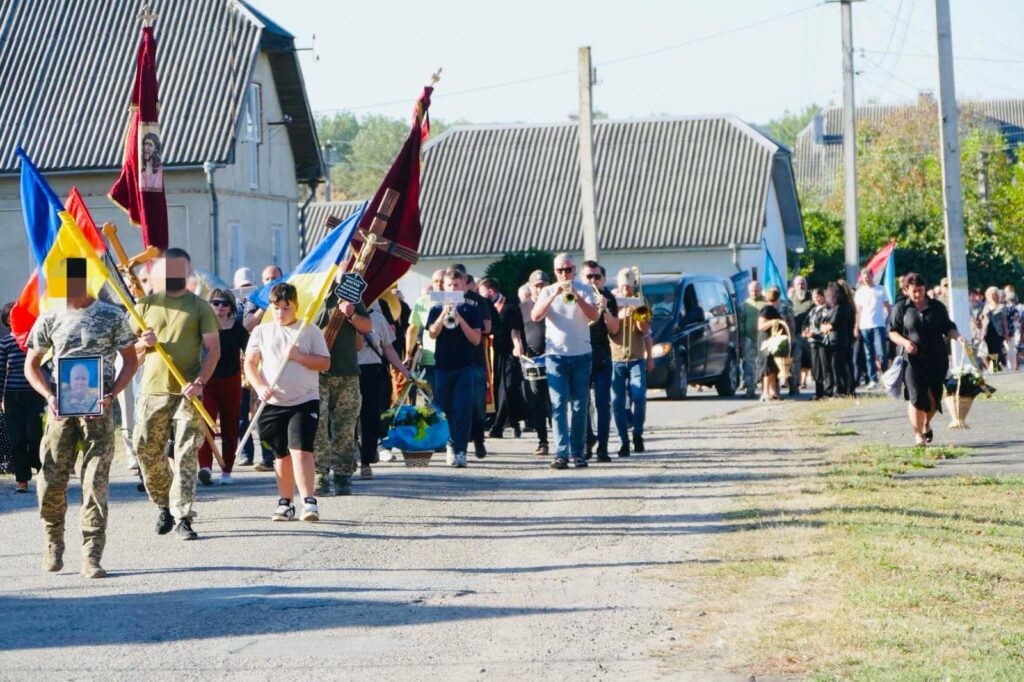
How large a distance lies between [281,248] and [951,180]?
2066 centimetres

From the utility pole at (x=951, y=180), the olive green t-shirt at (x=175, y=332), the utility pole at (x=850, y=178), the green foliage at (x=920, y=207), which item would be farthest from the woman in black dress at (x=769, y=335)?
the green foliage at (x=920, y=207)

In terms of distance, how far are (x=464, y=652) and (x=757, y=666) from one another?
4.31ft

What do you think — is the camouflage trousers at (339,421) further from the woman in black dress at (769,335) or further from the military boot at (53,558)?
the woman in black dress at (769,335)

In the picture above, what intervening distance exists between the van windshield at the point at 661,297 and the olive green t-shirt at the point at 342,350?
1184cm

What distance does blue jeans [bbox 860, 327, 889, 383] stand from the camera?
2528 centimetres

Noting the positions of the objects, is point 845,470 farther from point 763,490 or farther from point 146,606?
point 146,606

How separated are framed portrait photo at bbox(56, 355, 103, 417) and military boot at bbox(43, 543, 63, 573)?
2.76 feet

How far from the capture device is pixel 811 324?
81.5 ft

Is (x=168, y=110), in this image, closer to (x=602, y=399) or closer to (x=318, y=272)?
(x=602, y=399)

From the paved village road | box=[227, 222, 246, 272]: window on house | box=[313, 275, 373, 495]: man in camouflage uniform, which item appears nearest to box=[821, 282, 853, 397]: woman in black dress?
the paved village road

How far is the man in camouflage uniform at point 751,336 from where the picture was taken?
25.6 metres

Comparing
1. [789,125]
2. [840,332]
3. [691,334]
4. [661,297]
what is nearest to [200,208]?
[661,297]

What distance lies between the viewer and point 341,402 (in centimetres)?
1333

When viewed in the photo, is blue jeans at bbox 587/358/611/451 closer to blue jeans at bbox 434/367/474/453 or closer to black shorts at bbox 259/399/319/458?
blue jeans at bbox 434/367/474/453
